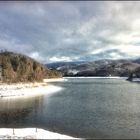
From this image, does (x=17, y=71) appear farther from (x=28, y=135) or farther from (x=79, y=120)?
(x=28, y=135)

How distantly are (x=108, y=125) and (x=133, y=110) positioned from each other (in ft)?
58.8

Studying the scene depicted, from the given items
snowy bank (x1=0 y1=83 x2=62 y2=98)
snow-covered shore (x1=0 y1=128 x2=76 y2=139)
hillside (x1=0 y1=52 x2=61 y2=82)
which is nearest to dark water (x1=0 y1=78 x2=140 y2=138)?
snow-covered shore (x1=0 y1=128 x2=76 y2=139)

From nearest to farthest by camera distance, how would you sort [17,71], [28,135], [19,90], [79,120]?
[28,135] → [79,120] → [19,90] → [17,71]

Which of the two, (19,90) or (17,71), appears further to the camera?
(17,71)

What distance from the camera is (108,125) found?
1964 inches

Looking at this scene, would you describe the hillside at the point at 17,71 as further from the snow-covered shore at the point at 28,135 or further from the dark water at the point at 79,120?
the snow-covered shore at the point at 28,135

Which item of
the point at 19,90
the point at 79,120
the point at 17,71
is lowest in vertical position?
the point at 79,120

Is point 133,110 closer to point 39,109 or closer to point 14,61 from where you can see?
point 39,109

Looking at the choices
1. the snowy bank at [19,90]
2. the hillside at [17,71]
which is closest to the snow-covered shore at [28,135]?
the snowy bank at [19,90]

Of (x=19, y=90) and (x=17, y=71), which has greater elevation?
(x=17, y=71)

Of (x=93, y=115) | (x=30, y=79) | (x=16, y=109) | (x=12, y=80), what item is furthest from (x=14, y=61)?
(x=93, y=115)

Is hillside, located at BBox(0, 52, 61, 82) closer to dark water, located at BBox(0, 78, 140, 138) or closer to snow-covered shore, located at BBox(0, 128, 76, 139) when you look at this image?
dark water, located at BBox(0, 78, 140, 138)

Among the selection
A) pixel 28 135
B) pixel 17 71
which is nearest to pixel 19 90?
pixel 17 71

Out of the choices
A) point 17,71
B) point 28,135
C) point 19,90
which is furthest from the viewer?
point 17,71
